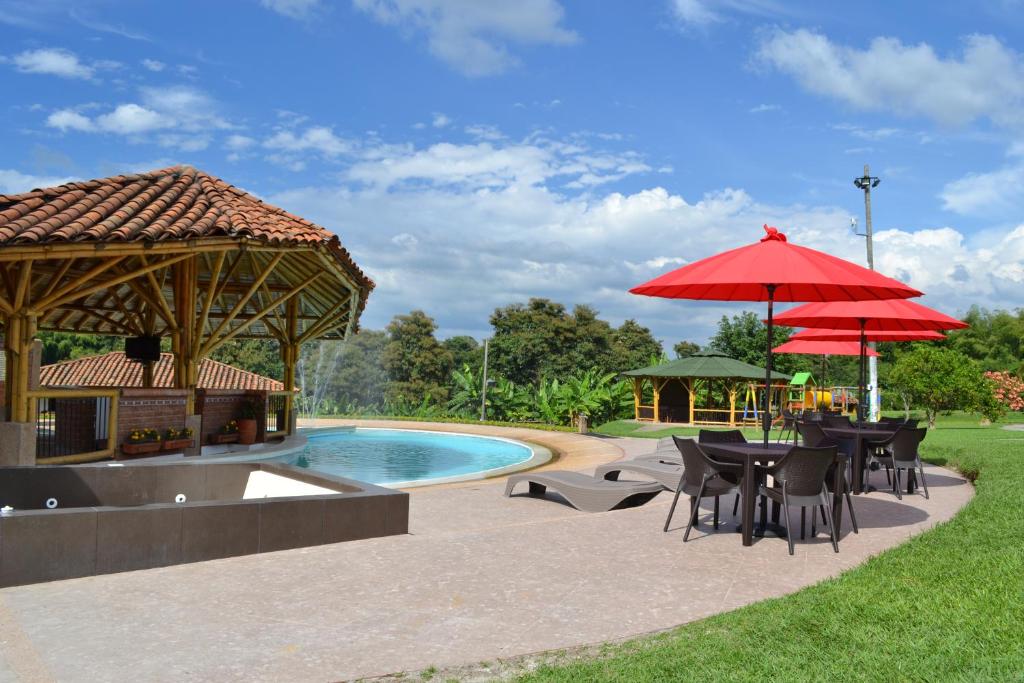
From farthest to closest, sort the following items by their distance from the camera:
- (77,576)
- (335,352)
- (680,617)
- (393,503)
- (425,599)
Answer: (335,352), (393,503), (77,576), (425,599), (680,617)

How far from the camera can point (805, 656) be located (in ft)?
12.6

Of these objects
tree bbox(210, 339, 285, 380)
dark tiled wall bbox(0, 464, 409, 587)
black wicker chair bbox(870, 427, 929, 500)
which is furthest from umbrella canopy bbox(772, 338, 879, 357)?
tree bbox(210, 339, 285, 380)

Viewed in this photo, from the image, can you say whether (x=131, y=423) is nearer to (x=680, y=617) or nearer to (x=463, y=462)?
(x=463, y=462)

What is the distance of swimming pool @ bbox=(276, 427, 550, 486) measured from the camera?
48.8ft

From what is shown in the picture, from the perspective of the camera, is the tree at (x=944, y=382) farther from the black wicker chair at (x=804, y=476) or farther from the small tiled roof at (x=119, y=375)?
the black wicker chair at (x=804, y=476)

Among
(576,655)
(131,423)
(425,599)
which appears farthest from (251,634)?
(131,423)

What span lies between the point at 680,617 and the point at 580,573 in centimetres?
109

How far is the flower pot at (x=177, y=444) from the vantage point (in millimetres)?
14078

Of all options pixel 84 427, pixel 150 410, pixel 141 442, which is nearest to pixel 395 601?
pixel 84 427

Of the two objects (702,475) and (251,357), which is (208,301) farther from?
(251,357)

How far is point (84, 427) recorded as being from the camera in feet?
42.1

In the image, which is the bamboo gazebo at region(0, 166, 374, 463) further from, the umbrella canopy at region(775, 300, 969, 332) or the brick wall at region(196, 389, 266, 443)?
the umbrella canopy at region(775, 300, 969, 332)

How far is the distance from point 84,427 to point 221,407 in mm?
4119

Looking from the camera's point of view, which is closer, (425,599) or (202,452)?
(425,599)
